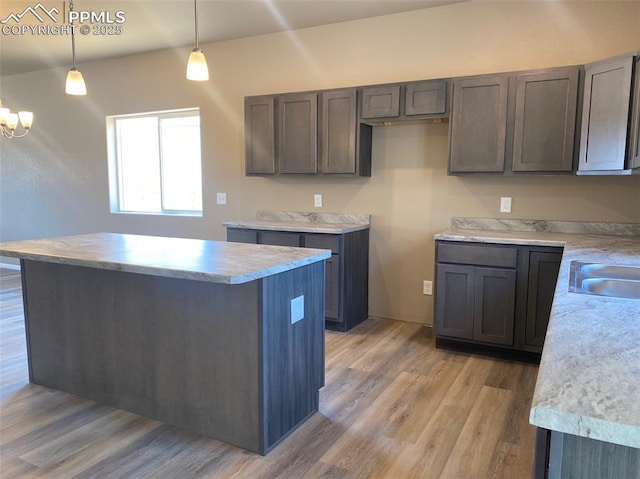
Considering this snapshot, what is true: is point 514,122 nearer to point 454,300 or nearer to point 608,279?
point 454,300

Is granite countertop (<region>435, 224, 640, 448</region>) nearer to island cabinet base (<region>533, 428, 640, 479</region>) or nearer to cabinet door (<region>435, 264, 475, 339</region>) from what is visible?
island cabinet base (<region>533, 428, 640, 479</region>)

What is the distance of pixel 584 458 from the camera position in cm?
78

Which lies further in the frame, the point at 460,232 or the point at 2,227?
the point at 2,227

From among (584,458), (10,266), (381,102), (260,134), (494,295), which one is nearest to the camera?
(584,458)

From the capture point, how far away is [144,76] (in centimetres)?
514

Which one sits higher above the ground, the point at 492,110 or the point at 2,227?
the point at 492,110

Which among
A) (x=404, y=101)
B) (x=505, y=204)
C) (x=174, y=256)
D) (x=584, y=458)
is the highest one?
(x=404, y=101)

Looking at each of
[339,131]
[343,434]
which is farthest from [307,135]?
[343,434]

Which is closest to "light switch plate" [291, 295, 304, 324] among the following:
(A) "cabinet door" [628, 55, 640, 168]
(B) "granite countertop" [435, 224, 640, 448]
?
(B) "granite countertop" [435, 224, 640, 448]

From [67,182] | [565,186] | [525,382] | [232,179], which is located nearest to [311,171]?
[232,179]

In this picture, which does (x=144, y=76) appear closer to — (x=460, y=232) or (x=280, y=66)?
(x=280, y=66)

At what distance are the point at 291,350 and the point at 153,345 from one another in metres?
0.72

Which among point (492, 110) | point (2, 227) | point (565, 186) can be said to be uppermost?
point (492, 110)

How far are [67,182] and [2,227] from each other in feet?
5.09
